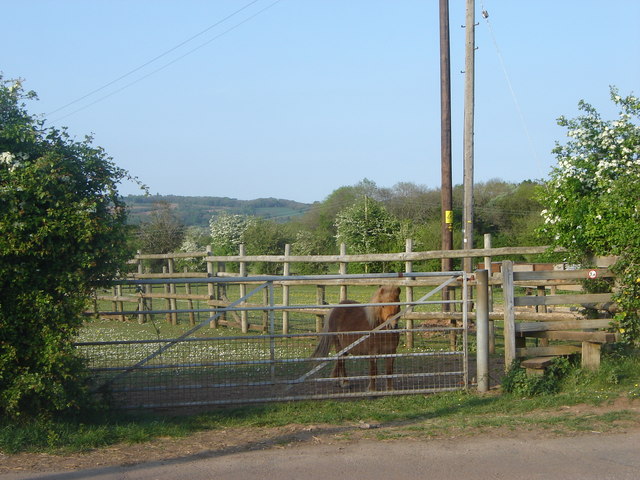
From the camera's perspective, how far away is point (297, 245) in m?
46.8

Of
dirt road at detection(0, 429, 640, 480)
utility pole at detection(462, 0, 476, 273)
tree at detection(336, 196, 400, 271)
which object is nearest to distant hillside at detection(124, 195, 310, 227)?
tree at detection(336, 196, 400, 271)

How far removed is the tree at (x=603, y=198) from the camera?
8.63 m

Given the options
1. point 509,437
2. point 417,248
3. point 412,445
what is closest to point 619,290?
point 509,437

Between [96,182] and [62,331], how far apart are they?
1.53m

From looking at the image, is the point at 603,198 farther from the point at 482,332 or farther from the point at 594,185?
the point at 482,332

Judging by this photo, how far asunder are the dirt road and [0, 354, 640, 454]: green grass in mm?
399

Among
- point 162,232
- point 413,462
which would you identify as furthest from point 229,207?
point 413,462

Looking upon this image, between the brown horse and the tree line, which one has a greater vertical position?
the tree line

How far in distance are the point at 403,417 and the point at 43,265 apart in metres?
4.11

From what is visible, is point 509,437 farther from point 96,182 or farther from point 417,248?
point 417,248

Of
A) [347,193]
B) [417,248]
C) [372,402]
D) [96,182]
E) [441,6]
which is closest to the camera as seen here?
[96,182]

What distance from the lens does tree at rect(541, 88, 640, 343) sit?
8.63 m

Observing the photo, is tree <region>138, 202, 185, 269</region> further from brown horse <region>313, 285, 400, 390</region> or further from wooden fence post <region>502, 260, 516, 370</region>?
wooden fence post <region>502, 260, 516, 370</region>

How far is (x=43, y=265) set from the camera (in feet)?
21.5
